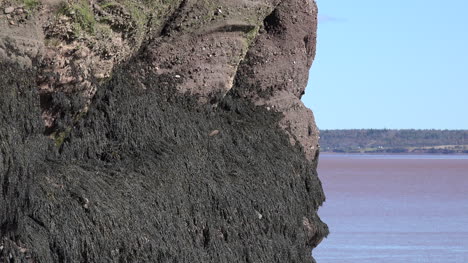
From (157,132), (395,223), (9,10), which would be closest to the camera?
(9,10)

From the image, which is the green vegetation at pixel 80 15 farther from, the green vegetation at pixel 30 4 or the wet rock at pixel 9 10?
the wet rock at pixel 9 10

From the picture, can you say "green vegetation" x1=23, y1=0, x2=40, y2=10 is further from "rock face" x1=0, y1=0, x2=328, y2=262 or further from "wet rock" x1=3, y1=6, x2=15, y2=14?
"wet rock" x1=3, y1=6, x2=15, y2=14

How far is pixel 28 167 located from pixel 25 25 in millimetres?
1330

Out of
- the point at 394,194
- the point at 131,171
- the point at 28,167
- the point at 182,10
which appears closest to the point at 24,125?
the point at 28,167

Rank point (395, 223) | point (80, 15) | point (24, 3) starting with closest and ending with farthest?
point (24, 3)
point (80, 15)
point (395, 223)

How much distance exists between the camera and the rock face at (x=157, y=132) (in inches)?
450

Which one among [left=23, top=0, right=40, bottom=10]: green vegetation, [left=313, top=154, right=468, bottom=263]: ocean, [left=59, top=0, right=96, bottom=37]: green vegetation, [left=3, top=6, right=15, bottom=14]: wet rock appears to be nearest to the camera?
[left=3, top=6, right=15, bottom=14]: wet rock

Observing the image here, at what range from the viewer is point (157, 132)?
13469mm


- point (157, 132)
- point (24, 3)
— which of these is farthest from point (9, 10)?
point (157, 132)

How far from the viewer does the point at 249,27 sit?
14.7m

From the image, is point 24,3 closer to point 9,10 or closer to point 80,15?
point 9,10

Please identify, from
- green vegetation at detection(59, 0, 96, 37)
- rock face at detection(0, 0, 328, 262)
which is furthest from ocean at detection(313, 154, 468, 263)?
green vegetation at detection(59, 0, 96, 37)

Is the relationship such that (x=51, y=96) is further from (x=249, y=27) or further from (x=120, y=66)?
(x=249, y=27)

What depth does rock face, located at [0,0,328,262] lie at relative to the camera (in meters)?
11.4
